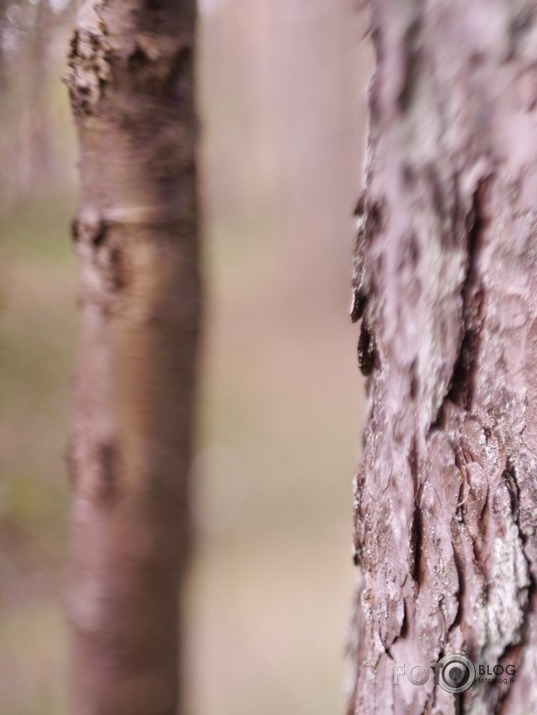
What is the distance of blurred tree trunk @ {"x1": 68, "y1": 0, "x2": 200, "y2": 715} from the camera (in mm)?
291

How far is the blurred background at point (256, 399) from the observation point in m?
0.61

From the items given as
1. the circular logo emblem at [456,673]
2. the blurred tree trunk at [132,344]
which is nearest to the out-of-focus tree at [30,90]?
the blurred tree trunk at [132,344]

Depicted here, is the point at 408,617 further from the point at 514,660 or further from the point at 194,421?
the point at 194,421

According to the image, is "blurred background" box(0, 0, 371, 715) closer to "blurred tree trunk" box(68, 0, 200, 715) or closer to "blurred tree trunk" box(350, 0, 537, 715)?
"blurred tree trunk" box(68, 0, 200, 715)

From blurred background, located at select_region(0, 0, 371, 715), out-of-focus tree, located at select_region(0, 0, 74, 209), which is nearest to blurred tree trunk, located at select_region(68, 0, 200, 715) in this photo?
out-of-focus tree, located at select_region(0, 0, 74, 209)

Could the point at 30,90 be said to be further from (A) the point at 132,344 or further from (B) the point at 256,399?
(B) the point at 256,399

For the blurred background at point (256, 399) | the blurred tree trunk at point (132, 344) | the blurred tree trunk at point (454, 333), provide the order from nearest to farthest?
1. the blurred tree trunk at point (454, 333)
2. the blurred tree trunk at point (132, 344)
3. the blurred background at point (256, 399)

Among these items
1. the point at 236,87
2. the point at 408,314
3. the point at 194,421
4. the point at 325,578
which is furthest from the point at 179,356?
the point at 325,578

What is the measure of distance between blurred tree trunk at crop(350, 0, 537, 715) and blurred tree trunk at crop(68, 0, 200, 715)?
0.12 meters

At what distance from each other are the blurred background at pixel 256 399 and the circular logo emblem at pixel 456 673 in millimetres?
389

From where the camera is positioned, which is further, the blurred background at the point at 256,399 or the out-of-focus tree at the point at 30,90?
the blurred background at the point at 256,399

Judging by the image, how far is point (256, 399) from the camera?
78cm

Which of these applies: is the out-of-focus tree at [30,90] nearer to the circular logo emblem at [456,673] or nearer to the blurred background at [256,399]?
the blurred background at [256,399]

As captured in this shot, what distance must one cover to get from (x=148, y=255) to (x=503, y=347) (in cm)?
19
